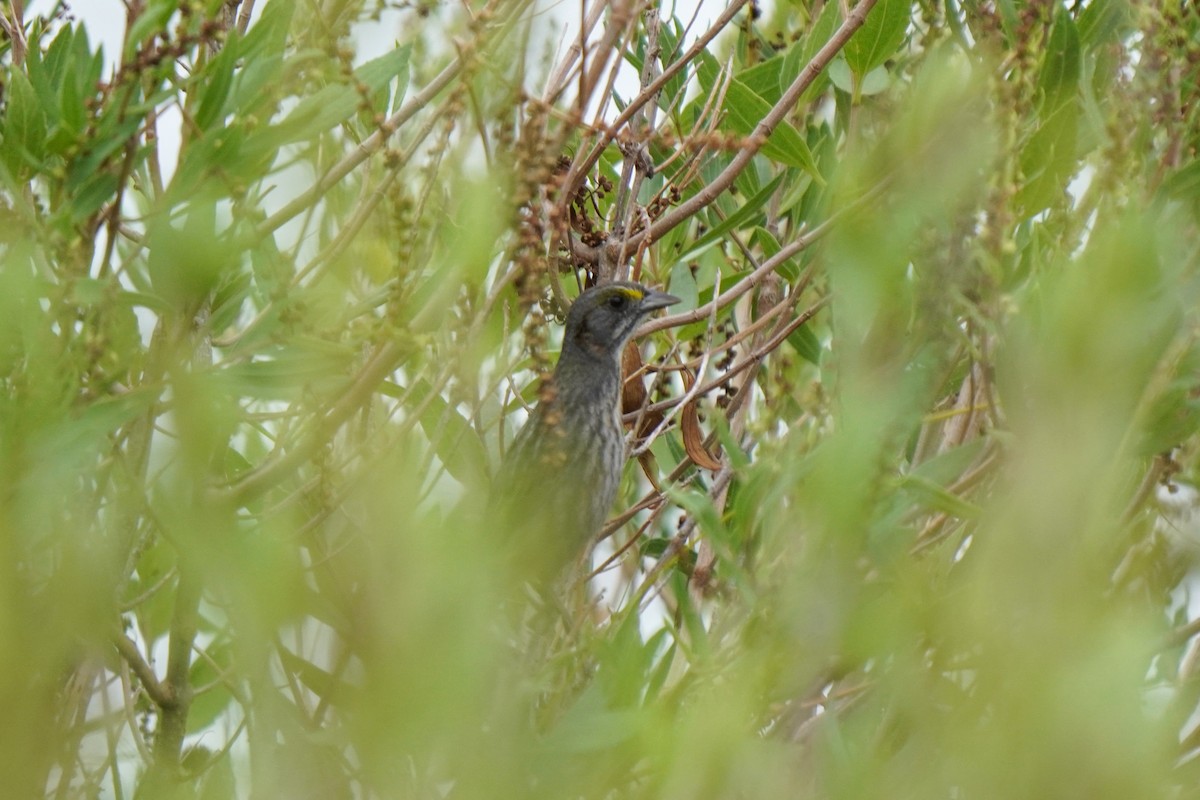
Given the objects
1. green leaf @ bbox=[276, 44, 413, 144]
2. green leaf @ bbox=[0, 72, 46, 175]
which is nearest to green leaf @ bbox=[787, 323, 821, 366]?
green leaf @ bbox=[276, 44, 413, 144]

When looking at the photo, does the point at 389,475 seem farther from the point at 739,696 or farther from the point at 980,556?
the point at 980,556

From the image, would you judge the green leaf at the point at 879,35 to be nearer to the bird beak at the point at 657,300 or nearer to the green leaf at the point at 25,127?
the bird beak at the point at 657,300

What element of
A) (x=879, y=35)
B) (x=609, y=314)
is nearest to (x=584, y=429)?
(x=609, y=314)

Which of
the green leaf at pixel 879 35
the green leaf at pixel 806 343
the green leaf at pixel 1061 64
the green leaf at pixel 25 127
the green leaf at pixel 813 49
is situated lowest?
the green leaf at pixel 806 343

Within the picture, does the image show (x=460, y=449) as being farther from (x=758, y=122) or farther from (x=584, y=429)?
(x=584, y=429)

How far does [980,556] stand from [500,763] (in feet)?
1.61

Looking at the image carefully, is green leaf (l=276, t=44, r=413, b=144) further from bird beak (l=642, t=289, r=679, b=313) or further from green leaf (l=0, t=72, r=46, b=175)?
bird beak (l=642, t=289, r=679, b=313)

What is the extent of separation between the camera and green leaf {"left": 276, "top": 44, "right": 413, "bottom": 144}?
2066mm

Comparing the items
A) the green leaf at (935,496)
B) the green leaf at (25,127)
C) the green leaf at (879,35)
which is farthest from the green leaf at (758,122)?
the green leaf at (25,127)

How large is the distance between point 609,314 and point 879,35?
115 centimetres

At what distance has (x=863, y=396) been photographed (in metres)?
1.37

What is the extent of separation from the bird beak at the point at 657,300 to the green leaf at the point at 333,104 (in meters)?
1.30

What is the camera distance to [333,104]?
87.9 inches

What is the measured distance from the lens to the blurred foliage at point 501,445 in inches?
45.3
